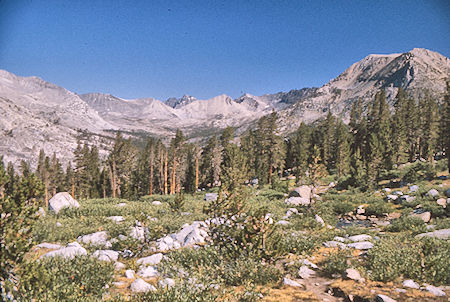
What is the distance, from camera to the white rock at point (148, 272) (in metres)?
7.81

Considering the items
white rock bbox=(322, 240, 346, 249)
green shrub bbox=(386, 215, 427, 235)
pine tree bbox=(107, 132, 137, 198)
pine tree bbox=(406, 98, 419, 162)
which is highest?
pine tree bbox=(406, 98, 419, 162)

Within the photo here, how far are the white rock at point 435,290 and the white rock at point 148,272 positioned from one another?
7.37m

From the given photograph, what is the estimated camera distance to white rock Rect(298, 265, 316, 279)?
301 inches

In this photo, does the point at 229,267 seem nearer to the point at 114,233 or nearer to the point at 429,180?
the point at 114,233

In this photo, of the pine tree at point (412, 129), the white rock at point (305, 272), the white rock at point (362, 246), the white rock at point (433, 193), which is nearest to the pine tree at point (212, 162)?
the white rock at point (433, 193)

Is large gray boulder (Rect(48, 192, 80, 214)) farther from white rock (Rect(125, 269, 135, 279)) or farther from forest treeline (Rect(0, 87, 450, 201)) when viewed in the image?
forest treeline (Rect(0, 87, 450, 201))

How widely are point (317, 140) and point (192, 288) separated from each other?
235 ft

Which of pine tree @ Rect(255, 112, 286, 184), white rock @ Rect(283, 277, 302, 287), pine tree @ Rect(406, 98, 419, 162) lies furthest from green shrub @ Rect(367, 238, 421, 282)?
pine tree @ Rect(406, 98, 419, 162)

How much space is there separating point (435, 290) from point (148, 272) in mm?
7811

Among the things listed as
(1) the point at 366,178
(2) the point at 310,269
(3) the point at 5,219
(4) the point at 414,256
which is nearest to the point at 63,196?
(3) the point at 5,219

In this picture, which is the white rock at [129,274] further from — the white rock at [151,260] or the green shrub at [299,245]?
the green shrub at [299,245]

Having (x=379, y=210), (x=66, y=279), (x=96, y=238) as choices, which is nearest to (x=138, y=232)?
(x=96, y=238)

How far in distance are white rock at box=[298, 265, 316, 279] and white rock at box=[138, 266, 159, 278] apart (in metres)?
4.51

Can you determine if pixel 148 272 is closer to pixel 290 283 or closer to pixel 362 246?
pixel 290 283
